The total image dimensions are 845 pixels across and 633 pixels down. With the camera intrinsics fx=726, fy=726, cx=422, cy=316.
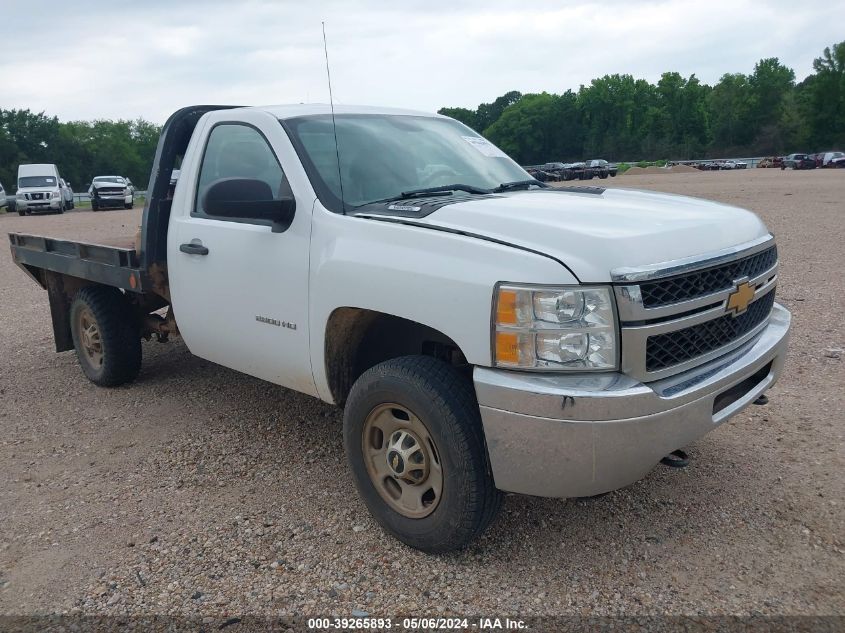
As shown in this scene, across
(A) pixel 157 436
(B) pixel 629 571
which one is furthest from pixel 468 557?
(A) pixel 157 436

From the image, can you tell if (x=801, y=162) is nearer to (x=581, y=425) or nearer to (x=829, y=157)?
(x=829, y=157)

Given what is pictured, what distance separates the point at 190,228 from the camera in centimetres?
425

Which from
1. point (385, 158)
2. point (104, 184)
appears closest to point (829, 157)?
point (104, 184)

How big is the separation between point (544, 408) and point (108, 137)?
86344mm

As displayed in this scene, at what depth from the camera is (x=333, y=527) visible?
3422 millimetres

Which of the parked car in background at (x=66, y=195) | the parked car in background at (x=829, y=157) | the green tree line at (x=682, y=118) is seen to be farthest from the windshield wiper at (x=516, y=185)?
the green tree line at (x=682, y=118)

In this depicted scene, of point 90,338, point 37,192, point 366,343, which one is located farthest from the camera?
point 37,192

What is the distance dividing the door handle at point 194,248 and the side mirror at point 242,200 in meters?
0.71

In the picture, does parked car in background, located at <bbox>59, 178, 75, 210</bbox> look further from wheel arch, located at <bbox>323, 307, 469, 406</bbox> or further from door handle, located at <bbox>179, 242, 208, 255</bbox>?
wheel arch, located at <bbox>323, 307, 469, 406</bbox>

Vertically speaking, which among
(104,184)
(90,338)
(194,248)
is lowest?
(90,338)

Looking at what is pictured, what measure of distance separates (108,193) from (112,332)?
31.2m

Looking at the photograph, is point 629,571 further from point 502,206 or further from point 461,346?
point 502,206

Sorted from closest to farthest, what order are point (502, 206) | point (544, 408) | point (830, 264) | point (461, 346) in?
point (544, 408)
point (461, 346)
point (502, 206)
point (830, 264)

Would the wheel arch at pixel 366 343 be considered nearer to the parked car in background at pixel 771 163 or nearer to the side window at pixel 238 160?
the side window at pixel 238 160
